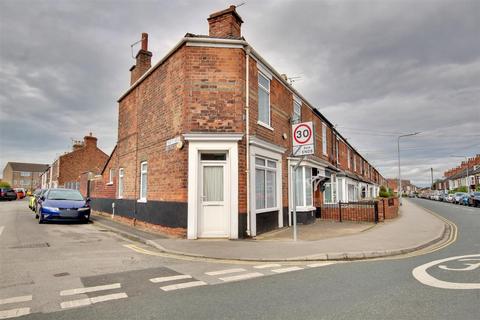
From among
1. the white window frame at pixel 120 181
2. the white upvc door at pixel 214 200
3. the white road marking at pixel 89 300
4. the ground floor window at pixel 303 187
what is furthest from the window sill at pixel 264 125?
the white road marking at pixel 89 300

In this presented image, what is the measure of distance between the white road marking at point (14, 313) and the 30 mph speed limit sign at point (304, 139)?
24.0 ft

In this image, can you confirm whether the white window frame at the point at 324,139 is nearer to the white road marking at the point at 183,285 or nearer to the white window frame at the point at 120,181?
the white window frame at the point at 120,181

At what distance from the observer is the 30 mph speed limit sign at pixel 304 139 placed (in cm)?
946

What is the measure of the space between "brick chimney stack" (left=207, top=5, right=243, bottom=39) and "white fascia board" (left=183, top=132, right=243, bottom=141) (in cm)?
350

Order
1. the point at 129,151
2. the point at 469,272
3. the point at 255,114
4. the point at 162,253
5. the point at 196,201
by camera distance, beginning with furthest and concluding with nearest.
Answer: the point at 129,151 → the point at 255,114 → the point at 196,201 → the point at 162,253 → the point at 469,272

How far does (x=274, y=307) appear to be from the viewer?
14.4ft

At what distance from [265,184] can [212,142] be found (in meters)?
2.96

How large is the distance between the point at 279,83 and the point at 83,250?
1017cm

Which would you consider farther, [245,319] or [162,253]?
[162,253]

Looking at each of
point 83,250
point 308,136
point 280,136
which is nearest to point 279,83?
point 280,136

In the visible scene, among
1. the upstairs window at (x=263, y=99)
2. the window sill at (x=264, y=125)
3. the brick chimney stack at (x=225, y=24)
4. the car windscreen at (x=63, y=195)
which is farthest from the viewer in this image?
the car windscreen at (x=63, y=195)

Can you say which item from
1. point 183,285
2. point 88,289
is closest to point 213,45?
point 183,285

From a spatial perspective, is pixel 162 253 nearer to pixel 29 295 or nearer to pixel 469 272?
pixel 29 295

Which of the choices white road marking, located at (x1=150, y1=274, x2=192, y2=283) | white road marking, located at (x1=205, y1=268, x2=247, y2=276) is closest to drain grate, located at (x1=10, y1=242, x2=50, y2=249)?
white road marking, located at (x1=150, y1=274, x2=192, y2=283)
